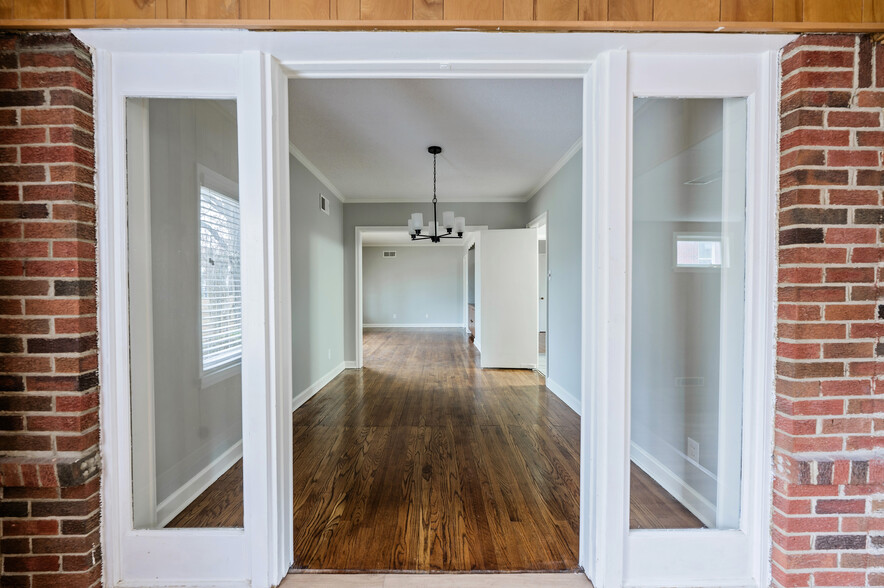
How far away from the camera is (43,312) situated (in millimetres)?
1223

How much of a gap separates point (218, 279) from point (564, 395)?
328cm

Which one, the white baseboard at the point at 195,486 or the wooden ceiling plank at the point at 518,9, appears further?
the white baseboard at the point at 195,486

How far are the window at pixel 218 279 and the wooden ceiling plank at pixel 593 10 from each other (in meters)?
1.32

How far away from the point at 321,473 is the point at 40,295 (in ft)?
5.29

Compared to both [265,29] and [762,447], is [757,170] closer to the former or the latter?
[762,447]

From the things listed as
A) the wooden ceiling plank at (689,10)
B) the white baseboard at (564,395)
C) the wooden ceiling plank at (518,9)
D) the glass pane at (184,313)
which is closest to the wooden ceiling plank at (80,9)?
the glass pane at (184,313)

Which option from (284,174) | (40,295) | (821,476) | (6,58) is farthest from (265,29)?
(821,476)

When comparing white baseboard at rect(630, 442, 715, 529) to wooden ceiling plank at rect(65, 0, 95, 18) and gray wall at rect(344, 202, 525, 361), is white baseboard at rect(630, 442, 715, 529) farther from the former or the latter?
gray wall at rect(344, 202, 525, 361)

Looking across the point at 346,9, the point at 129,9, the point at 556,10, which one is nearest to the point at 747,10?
the point at 556,10

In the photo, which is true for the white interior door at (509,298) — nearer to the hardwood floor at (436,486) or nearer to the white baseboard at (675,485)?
the hardwood floor at (436,486)

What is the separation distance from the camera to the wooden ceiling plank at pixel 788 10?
1.17 m

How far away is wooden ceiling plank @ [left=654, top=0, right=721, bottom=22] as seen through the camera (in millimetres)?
1167

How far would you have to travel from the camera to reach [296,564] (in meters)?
1.48

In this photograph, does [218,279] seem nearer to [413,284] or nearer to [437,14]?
[437,14]
